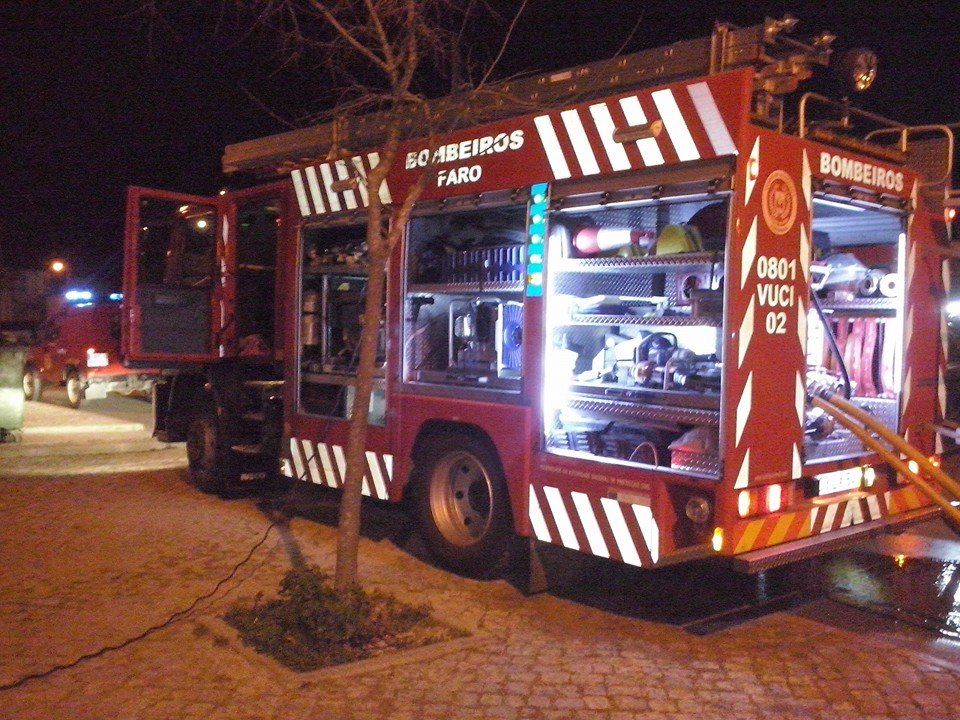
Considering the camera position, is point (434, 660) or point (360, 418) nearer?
point (434, 660)

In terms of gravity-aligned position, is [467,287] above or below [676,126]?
below

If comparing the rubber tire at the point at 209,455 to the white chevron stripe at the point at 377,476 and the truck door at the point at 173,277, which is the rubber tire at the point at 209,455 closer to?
the truck door at the point at 173,277

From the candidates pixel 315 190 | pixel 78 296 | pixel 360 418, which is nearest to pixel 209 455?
pixel 315 190

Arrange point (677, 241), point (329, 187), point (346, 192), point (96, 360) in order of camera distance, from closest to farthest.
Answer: point (677, 241), point (346, 192), point (329, 187), point (96, 360)

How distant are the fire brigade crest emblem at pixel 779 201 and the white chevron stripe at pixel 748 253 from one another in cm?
14

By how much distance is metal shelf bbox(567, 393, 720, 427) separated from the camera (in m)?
5.41

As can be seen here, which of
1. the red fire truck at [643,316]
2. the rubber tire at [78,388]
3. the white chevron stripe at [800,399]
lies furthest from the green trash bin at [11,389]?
the white chevron stripe at [800,399]

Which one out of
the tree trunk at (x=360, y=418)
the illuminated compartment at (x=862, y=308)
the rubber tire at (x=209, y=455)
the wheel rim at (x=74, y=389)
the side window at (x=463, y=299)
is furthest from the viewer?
the wheel rim at (x=74, y=389)

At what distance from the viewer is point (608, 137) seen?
5.84 meters

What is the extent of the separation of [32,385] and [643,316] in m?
18.9

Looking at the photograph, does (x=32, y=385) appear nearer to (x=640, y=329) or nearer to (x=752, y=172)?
(x=640, y=329)

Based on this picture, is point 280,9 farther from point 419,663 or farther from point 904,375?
point 904,375

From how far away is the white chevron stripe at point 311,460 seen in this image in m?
8.20

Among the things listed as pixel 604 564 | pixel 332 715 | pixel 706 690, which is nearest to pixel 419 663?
pixel 332 715
